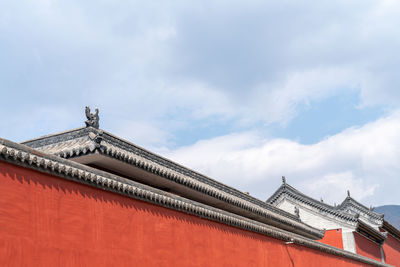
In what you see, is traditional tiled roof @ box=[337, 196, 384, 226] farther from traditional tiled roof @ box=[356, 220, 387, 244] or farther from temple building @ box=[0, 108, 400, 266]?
temple building @ box=[0, 108, 400, 266]

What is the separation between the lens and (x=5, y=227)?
561cm

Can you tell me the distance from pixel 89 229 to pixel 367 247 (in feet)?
61.4

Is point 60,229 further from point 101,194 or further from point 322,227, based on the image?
point 322,227

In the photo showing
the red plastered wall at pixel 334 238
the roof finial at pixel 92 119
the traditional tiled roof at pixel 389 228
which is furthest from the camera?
the traditional tiled roof at pixel 389 228

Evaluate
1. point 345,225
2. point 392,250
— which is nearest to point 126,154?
point 345,225

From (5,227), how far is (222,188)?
923 centimetres

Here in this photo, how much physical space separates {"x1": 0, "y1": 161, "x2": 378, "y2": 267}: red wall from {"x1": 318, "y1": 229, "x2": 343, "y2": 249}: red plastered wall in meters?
12.7

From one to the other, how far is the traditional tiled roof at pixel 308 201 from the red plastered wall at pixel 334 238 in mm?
688

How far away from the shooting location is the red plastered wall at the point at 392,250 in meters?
24.1

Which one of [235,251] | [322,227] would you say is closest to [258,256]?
[235,251]

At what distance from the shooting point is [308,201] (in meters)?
24.0

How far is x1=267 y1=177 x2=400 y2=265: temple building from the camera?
21234 millimetres

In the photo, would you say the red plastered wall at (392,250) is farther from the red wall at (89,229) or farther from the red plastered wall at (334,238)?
the red wall at (89,229)

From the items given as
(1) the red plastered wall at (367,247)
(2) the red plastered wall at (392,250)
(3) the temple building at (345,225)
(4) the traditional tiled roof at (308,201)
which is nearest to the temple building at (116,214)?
(3) the temple building at (345,225)
